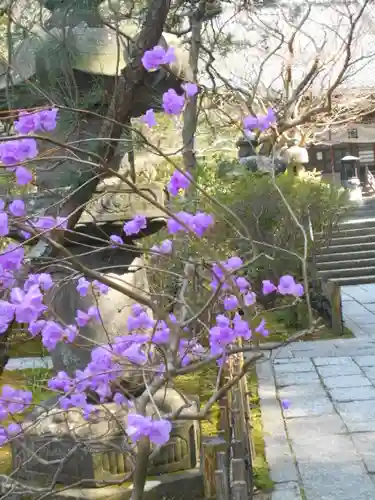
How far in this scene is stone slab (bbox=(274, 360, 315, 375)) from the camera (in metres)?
6.41

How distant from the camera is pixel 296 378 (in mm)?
6109

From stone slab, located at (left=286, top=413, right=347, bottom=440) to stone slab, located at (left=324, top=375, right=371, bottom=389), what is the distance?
0.89 metres

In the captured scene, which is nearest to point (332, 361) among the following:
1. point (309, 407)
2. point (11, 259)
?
point (309, 407)

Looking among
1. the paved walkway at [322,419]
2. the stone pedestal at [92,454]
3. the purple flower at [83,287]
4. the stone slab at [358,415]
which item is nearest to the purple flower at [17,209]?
the purple flower at [83,287]

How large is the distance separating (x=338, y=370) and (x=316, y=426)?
1748mm

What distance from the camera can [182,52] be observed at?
407cm

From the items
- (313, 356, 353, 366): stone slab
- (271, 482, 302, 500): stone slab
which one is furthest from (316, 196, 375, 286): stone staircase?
(271, 482, 302, 500): stone slab

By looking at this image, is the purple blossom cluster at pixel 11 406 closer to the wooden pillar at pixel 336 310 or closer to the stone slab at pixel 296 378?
the stone slab at pixel 296 378

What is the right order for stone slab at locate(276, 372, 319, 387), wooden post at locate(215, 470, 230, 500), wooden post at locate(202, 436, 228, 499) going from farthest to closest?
stone slab at locate(276, 372, 319, 387)
wooden post at locate(202, 436, 228, 499)
wooden post at locate(215, 470, 230, 500)

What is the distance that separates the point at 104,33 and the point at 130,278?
1430 mm

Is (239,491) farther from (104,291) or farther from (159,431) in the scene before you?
(104,291)

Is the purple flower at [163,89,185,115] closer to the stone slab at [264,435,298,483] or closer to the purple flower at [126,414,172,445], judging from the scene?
the purple flower at [126,414,172,445]

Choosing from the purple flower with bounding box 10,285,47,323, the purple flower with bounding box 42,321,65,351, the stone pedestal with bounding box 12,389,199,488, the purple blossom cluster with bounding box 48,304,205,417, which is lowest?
the stone pedestal with bounding box 12,389,199,488

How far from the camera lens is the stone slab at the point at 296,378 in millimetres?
5934
